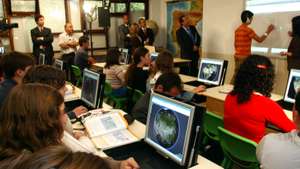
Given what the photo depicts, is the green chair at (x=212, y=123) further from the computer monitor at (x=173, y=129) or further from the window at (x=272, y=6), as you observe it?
the window at (x=272, y=6)

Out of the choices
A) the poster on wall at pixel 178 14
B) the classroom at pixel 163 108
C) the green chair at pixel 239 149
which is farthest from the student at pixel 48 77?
the poster on wall at pixel 178 14

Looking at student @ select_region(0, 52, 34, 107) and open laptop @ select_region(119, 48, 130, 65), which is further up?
student @ select_region(0, 52, 34, 107)

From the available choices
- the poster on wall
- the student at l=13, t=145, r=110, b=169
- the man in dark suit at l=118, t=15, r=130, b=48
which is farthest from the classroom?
the man in dark suit at l=118, t=15, r=130, b=48

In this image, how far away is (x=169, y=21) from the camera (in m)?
8.49

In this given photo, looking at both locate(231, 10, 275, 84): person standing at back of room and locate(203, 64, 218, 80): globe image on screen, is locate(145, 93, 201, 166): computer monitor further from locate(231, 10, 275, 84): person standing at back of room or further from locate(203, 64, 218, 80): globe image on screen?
locate(231, 10, 275, 84): person standing at back of room

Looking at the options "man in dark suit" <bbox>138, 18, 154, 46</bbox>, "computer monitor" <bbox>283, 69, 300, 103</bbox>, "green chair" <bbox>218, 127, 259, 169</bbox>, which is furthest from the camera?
"man in dark suit" <bbox>138, 18, 154, 46</bbox>

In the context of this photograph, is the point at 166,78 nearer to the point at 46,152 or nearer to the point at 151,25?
the point at 46,152

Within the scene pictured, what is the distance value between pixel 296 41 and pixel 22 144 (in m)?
4.34

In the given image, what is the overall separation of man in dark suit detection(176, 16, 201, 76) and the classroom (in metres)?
0.40

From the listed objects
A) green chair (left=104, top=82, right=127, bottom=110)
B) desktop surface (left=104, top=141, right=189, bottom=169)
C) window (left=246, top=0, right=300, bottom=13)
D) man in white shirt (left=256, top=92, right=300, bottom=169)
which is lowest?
green chair (left=104, top=82, right=127, bottom=110)

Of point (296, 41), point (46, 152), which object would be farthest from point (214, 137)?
point (296, 41)

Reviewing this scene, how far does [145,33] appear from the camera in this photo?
7809mm

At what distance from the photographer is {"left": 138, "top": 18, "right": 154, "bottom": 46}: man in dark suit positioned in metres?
7.71

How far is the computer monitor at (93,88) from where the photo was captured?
7.91 ft
